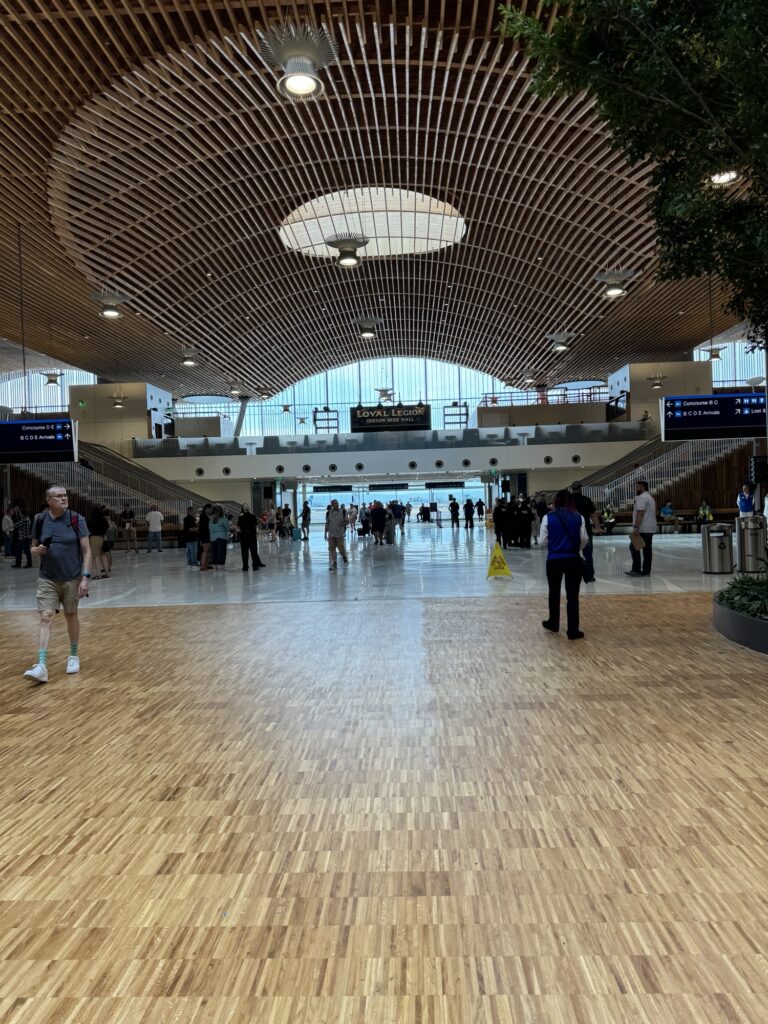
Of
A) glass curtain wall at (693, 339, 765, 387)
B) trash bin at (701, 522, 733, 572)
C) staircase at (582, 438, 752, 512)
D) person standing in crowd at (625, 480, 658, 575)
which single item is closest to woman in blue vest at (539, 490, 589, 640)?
person standing in crowd at (625, 480, 658, 575)

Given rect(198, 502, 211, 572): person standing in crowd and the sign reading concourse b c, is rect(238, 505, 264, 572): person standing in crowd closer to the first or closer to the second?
rect(198, 502, 211, 572): person standing in crowd

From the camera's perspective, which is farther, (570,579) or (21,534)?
(21,534)

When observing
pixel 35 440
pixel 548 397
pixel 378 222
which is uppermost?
pixel 378 222

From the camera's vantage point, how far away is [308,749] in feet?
13.5

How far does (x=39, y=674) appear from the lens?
5969 mm

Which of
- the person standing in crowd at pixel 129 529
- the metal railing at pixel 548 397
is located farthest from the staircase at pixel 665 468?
the person standing in crowd at pixel 129 529

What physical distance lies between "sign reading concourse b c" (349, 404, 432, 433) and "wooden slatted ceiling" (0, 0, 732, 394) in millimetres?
5399

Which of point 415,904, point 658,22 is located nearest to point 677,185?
point 658,22

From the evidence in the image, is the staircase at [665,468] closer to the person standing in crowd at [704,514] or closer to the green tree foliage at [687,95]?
the person standing in crowd at [704,514]

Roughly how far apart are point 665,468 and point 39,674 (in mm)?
28966

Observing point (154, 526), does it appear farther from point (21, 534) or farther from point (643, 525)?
point (643, 525)

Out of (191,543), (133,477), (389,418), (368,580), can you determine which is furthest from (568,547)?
(389,418)

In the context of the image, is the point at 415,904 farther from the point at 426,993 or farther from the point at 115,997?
the point at 115,997

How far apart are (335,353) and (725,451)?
23.2 m
